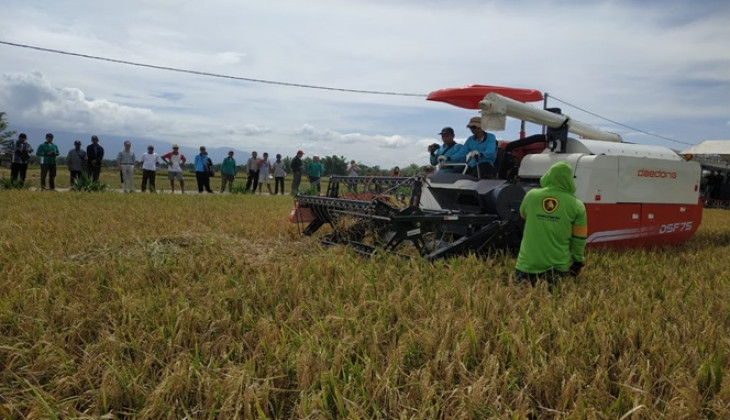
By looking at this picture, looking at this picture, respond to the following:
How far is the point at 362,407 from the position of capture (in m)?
2.26

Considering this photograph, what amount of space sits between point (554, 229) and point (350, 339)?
224 cm

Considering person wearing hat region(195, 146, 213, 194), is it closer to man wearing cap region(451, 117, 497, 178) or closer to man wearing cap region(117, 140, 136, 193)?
man wearing cap region(117, 140, 136, 193)

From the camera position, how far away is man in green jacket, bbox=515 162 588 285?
4.22 m

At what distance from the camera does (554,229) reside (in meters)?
4.23

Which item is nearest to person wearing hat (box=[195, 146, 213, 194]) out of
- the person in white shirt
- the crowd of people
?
the crowd of people

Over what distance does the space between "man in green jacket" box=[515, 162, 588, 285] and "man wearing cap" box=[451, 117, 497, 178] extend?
2215 millimetres

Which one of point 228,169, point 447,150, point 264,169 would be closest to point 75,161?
point 228,169

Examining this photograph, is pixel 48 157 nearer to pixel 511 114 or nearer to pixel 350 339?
pixel 511 114

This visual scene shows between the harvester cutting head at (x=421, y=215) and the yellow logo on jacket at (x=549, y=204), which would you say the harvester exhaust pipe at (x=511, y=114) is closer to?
the harvester cutting head at (x=421, y=215)

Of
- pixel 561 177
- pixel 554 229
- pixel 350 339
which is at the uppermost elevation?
pixel 561 177

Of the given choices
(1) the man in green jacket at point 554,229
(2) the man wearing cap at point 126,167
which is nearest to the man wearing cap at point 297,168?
(2) the man wearing cap at point 126,167

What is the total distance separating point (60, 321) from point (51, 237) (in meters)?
3.29

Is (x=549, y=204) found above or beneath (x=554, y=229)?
above

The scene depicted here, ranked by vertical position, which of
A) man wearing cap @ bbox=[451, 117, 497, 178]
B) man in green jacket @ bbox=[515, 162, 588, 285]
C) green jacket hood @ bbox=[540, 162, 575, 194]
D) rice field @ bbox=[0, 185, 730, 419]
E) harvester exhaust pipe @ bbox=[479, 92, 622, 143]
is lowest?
rice field @ bbox=[0, 185, 730, 419]
